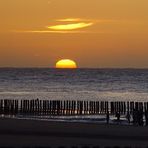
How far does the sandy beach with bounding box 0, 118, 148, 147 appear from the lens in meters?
21.0

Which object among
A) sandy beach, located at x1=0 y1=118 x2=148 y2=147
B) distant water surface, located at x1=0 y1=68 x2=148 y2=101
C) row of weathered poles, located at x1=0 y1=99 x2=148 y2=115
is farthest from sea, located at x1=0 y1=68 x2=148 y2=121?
sandy beach, located at x1=0 y1=118 x2=148 y2=147

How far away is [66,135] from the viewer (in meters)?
23.4

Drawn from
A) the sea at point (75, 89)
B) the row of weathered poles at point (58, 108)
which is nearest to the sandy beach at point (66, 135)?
the row of weathered poles at point (58, 108)

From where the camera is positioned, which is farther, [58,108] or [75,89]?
[75,89]

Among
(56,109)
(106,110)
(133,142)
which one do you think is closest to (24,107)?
(56,109)

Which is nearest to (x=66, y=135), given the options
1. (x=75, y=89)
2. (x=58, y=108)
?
(x=58, y=108)

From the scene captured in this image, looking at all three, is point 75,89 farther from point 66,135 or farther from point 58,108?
point 66,135

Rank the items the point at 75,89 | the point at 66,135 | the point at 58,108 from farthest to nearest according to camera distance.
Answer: the point at 75,89 < the point at 58,108 < the point at 66,135

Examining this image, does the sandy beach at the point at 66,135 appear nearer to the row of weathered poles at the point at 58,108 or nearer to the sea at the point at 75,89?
the row of weathered poles at the point at 58,108

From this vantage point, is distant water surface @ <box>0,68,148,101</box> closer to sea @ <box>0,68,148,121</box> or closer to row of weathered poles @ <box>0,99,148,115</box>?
sea @ <box>0,68,148,121</box>

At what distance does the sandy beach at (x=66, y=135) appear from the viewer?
69.0 ft

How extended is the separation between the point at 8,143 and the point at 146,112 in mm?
14668

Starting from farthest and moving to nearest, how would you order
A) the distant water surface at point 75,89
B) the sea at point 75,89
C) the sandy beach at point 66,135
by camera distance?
the distant water surface at point 75,89 → the sea at point 75,89 → the sandy beach at point 66,135

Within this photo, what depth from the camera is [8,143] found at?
20516mm
